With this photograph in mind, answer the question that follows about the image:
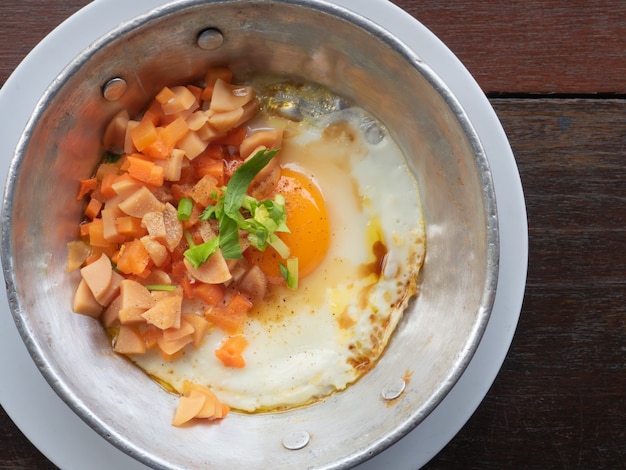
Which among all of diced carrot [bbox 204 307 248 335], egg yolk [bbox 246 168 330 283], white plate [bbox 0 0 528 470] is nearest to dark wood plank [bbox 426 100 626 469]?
white plate [bbox 0 0 528 470]

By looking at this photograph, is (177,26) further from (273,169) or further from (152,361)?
(152,361)

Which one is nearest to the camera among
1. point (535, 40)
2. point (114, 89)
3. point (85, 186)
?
point (114, 89)

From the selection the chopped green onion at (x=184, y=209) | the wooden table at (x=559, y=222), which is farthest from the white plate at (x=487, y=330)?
the chopped green onion at (x=184, y=209)

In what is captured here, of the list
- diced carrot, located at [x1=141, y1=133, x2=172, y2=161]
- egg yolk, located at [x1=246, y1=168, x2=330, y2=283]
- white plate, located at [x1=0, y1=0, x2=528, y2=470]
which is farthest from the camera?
egg yolk, located at [x1=246, y1=168, x2=330, y2=283]

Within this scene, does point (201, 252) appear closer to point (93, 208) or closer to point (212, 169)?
point (212, 169)

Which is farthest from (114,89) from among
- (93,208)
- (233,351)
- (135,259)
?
(233,351)

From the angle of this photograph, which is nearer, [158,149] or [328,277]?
[158,149]

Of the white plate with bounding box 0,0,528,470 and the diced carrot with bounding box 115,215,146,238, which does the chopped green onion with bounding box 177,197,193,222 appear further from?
the white plate with bounding box 0,0,528,470

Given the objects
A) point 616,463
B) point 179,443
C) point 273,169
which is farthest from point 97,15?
point 616,463
